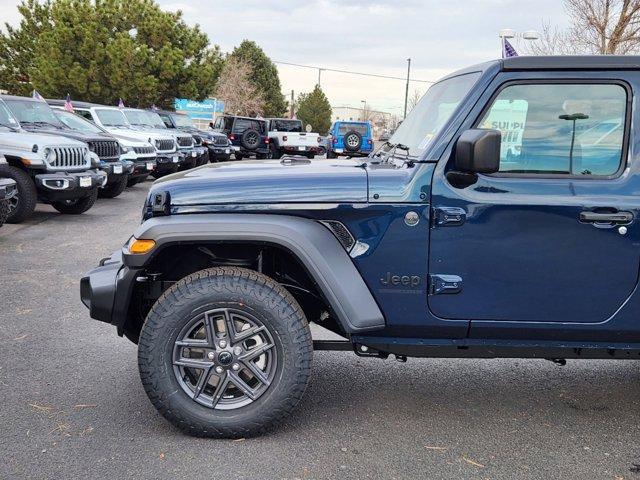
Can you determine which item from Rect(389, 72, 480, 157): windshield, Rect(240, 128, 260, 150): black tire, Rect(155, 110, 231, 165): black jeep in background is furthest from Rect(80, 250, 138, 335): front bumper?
Rect(240, 128, 260, 150): black tire

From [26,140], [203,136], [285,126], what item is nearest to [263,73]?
[285,126]

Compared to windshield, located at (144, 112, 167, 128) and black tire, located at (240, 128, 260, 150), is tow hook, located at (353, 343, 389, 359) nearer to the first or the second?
windshield, located at (144, 112, 167, 128)

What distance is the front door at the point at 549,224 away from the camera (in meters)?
3.21

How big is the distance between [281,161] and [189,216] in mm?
970

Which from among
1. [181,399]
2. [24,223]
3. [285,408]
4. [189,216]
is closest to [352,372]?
[285,408]

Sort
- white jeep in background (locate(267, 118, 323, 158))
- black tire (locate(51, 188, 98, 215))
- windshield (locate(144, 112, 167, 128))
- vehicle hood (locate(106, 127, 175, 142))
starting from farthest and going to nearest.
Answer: white jeep in background (locate(267, 118, 323, 158))
windshield (locate(144, 112, 167, 128))
vehicle hood (locate(106, 127, 175, 142))
black tire (locate(51, 188, 98, 215))

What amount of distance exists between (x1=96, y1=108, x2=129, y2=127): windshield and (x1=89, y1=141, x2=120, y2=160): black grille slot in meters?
3.37

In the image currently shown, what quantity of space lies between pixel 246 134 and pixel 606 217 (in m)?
22.8

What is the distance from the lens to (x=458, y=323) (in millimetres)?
3281

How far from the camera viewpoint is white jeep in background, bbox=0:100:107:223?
978 centimetres

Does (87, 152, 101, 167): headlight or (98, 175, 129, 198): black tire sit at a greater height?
(87, 152, 101, 167): headlight

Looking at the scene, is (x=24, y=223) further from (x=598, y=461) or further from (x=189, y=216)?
(x=598, y=461)

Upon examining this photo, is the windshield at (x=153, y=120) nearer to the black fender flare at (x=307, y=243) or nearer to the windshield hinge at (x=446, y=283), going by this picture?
the black fender flare at (x=307, y=243)

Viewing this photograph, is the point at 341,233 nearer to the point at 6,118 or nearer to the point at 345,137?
the point at 6,118
